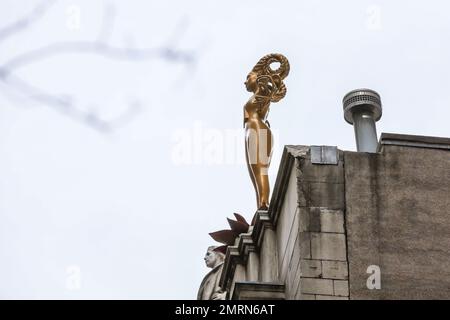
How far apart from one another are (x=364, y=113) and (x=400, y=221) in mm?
4897

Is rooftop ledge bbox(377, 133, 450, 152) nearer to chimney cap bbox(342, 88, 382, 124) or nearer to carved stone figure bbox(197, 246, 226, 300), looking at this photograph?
chimney cap bbox(342, 88, 382, 124)

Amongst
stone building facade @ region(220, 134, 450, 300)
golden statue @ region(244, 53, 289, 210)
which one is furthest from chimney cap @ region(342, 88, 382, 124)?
stone building facade @ region(220, 134, 450, 300)

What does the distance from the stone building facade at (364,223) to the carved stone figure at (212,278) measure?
329cm

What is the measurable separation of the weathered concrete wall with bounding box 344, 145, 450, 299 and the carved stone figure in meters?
4.58

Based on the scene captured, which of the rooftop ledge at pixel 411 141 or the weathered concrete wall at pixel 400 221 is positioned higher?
the rooftop ledge at pixel 411 141

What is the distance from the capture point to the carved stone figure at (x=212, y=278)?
35.6m

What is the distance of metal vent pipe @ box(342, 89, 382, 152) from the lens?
35281 millimetres

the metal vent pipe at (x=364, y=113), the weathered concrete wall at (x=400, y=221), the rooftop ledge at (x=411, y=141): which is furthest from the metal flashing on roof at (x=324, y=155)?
the metal vent pipe at (x=364, y=113)

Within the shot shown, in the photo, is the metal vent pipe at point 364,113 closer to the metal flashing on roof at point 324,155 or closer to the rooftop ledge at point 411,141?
the rooftop ledge at point 411,141

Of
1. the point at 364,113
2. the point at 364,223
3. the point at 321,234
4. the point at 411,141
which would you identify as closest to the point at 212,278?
the point at 364,113

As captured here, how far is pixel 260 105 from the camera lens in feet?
114

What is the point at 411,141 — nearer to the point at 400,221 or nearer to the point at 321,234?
the point at 400,221

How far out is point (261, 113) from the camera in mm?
34750
